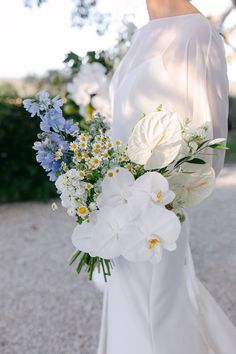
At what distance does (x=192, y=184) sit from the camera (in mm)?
1396

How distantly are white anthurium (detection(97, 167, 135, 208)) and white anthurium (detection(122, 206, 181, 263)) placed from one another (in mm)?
98

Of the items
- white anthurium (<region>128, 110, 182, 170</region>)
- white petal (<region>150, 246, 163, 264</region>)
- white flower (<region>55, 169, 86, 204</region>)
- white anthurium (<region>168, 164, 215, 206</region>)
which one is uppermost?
white anthurium (<region>128, 110, 182, 170</region>)

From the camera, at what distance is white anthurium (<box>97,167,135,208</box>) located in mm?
1263

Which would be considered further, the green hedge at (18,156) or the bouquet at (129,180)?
the green hedge at (18,156)

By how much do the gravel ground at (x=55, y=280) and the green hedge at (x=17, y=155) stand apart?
23.5 inches

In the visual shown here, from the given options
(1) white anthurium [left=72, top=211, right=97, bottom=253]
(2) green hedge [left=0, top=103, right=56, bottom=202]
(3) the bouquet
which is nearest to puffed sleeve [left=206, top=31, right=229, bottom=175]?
(3) the bouquet

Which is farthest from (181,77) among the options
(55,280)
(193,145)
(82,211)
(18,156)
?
(18,156)

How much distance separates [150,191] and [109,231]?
161mm

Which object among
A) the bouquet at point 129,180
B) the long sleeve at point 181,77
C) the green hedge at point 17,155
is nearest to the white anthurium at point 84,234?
the bouquet at point 129,180

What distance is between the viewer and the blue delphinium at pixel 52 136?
139 centimetres

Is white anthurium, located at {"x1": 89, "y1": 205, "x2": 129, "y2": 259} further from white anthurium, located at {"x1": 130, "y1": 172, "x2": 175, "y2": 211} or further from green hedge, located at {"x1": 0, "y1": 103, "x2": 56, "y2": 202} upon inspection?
green hedge, located at {"x1": 0, "y1": 103, "x2": 56, "y2": 202}

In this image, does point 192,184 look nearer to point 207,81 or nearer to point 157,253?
point 157,253

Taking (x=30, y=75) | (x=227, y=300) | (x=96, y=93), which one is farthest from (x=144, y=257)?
(x=30, y=75)

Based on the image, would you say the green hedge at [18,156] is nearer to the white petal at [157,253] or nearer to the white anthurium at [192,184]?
the white anthurium at [192,184]
